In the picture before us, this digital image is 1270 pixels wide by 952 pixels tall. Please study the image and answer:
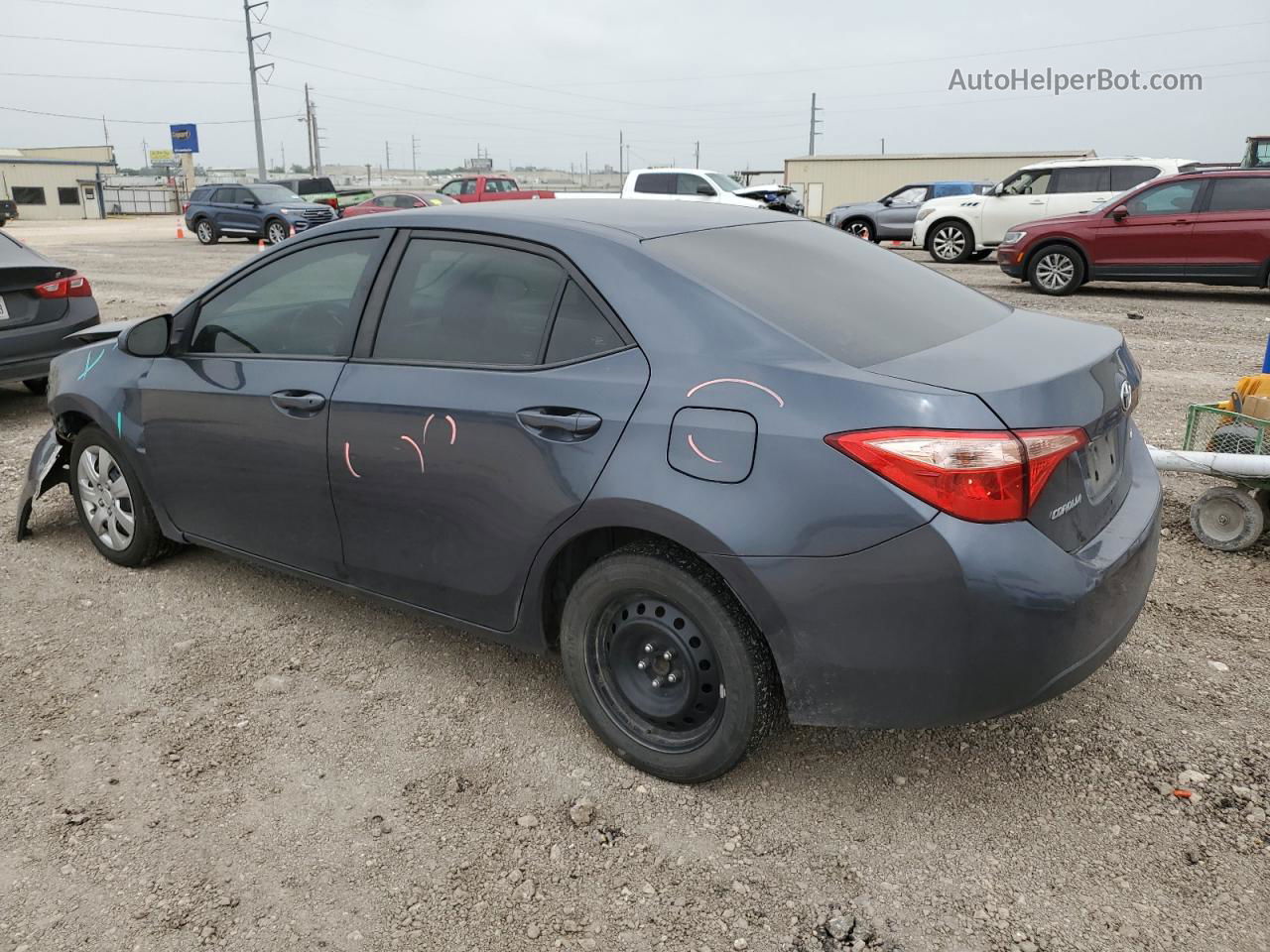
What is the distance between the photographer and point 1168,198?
1290cm

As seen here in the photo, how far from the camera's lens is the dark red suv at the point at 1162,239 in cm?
1241

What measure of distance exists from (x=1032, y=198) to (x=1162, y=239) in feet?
18.8

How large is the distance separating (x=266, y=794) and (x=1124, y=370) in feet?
9.23

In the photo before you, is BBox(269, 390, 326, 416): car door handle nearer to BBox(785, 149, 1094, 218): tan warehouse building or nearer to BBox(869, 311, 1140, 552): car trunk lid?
BBox(869, 311, 1140, 552): car trunk lid

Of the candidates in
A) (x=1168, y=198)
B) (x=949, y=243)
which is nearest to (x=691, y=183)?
(x=949, y=243)

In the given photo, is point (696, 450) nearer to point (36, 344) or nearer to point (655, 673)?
point (655, 673)

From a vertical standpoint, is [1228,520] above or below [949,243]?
below

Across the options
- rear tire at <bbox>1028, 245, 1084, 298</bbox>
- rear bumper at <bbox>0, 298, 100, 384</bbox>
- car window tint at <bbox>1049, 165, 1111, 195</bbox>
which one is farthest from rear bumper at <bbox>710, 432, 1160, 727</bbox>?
car window tint at <bbox>1049, 165, 1111, 195</bbox>

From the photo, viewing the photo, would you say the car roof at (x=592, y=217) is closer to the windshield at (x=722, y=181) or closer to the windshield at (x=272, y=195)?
the windshield at (x=722, y=181)

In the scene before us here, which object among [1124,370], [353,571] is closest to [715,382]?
[1124,370]

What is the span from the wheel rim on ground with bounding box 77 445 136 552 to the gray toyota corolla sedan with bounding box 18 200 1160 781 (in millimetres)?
661

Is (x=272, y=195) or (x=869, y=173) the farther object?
(x=869, y=173)

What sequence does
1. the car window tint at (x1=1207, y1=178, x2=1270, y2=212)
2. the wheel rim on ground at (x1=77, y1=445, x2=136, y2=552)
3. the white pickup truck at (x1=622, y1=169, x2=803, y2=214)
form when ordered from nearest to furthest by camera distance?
1. the wheel rim on ground at (x1=77, y1=445, x2=136, y2=552)
2. the car window tint at (x1=1207, y1=178, x2=1270, y2=212)
3. the white pickup truck at (x1=622, y1=169, x2=803, y2=214)

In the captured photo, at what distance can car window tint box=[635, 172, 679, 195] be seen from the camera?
22.5 meters
